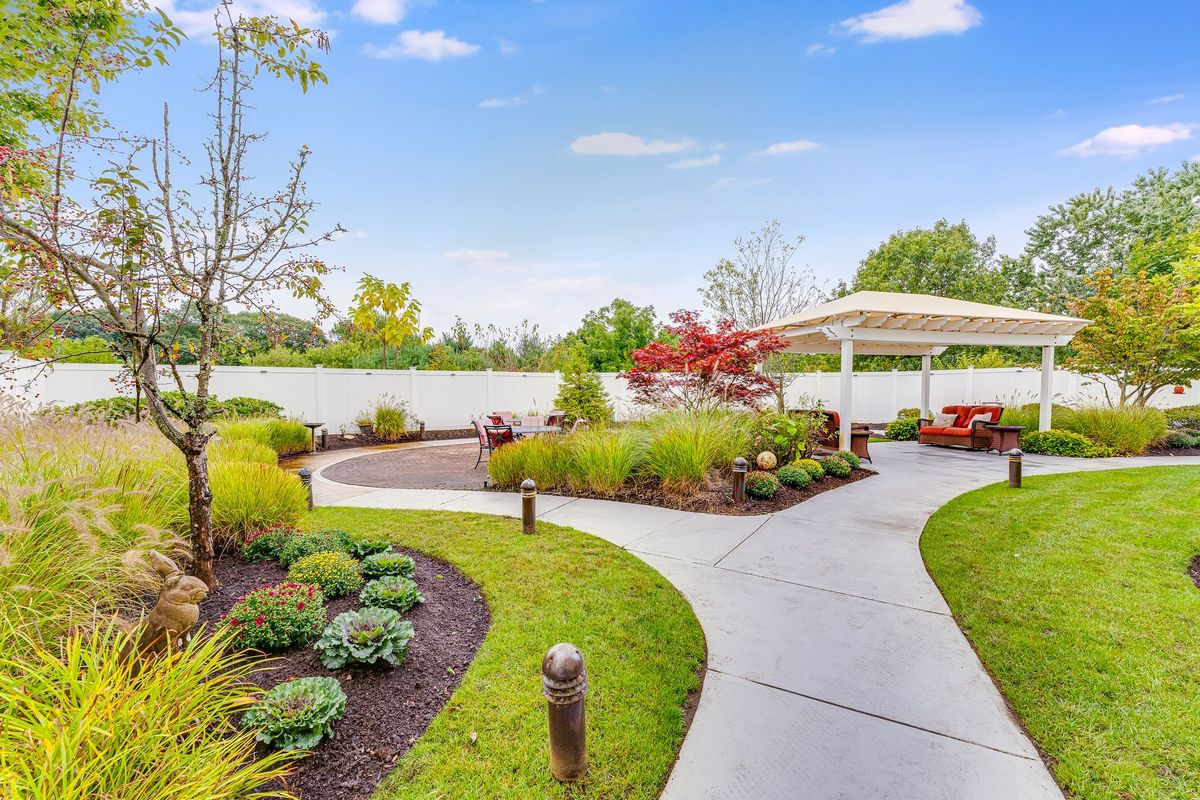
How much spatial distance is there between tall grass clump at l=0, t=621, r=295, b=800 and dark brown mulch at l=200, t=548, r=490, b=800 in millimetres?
218

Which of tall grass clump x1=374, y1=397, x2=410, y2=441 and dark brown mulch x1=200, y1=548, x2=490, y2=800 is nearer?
dark brown mulch x1=200, y1=548, x2=490, y2=800

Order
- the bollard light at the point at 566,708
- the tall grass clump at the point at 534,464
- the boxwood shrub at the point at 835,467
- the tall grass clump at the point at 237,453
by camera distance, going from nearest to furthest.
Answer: the bollard light at the point at 566,708
the tall grass clump at the point at 237,453
the tall grass clump at the point at 534,464
the boxwood shrub at the point at 835,467

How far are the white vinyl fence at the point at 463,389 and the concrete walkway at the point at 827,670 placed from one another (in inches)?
239

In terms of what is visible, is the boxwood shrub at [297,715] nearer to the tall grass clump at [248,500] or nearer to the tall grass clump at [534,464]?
the tall grass clump at [248,500]

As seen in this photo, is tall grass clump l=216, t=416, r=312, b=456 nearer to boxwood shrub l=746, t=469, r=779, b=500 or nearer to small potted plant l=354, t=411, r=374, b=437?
small potted plant l=354, t=411, r=374, b=437

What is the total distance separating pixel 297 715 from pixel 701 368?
23.1 feet

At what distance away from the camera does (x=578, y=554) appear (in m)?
4.25

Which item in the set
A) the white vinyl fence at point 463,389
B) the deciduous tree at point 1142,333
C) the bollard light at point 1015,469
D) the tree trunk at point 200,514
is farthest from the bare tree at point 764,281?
the tree trunk at point 200,514

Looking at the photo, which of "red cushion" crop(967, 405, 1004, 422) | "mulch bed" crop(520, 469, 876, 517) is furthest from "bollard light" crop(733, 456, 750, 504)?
"red cushion" crop(967, 405, 1004, 422)

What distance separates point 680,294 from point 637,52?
10.4 meters

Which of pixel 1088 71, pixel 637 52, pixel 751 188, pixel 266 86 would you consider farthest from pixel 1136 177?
pixel 266 86

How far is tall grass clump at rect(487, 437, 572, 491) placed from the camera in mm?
6914

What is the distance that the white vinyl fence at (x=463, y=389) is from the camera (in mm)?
11523

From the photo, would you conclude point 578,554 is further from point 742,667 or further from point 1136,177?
point 1136,177
